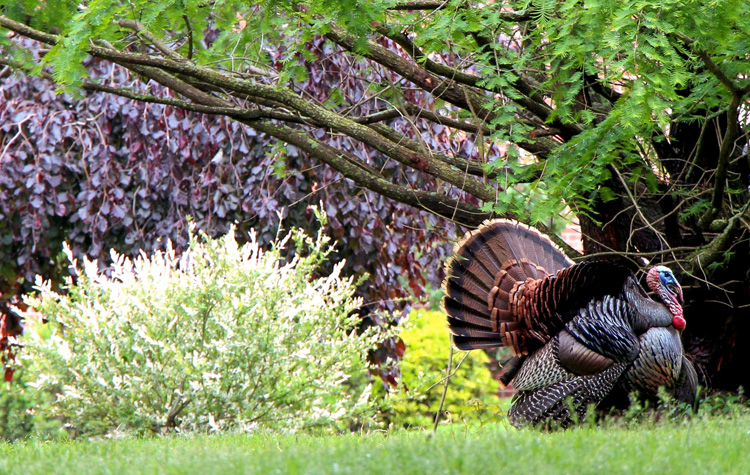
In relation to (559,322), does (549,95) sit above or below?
above

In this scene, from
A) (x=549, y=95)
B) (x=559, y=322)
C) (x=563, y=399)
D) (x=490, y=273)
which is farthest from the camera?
(x=549, y=95)

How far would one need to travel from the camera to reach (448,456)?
118 inches

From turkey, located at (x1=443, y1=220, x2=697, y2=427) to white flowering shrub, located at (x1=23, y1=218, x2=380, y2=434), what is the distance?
3.67 ft

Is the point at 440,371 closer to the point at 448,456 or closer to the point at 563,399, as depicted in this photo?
the point at 563,399

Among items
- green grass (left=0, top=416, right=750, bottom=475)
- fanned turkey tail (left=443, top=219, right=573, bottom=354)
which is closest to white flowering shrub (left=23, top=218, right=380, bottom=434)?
fanned turkey tail (left=443, top=219, right=573, bottom=354)

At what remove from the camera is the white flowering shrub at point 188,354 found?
5.29 meters

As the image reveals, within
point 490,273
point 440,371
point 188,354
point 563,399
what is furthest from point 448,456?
point 440,371

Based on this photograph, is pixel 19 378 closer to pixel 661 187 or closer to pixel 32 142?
pixel 32 142

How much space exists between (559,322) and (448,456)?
200cm

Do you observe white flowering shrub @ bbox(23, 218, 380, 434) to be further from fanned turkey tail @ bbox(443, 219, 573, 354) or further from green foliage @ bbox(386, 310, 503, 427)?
green foliage @ bbox(386, 310, 503, 427)

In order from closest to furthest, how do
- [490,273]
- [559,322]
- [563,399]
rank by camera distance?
[563,399] → [559,322] → [490,273]

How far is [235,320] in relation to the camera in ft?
17.8

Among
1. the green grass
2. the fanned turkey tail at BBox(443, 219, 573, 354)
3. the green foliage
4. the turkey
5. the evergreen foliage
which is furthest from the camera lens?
the green foliage

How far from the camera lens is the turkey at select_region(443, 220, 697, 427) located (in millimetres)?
4477
